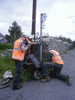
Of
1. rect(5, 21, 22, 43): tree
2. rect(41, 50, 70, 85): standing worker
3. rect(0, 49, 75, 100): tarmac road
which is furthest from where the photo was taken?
rect(5, 21, 22, 43): tree

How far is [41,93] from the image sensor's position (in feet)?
9.45

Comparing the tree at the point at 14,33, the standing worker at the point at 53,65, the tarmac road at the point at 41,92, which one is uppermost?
the tree at the point at 14,33

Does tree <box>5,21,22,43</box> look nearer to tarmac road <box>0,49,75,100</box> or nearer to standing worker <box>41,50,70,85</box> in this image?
standing worker <box>41,50,70,85</box>

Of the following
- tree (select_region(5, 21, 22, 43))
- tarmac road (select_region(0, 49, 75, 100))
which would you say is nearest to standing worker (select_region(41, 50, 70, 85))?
tarmac road (select_region(0, 49, 75, 100))

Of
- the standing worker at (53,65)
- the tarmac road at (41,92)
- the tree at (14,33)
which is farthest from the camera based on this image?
the tree at (14,33)

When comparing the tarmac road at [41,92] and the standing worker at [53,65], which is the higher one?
the standing worker at [53,65]

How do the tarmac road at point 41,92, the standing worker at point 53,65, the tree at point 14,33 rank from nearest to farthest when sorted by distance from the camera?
1. the tarmac road at point 41,92
2. the standing worker at point 53,65
3. the tree at point 14,33

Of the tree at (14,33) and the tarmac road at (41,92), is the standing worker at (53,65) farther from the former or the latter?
the tree at (14,33)

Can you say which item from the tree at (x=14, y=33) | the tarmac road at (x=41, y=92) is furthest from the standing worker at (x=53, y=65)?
the tree at (x=14, y=33)

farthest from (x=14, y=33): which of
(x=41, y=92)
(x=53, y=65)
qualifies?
(x=41, y=92)

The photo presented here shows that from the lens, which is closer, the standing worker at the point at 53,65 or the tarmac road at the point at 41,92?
the tarmac road at the point at 41,92

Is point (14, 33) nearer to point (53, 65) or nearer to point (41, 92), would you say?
point (53, 65)

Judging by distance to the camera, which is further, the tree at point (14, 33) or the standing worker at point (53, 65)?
the tree at point (14, 33)

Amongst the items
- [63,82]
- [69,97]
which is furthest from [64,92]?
[63,82]
